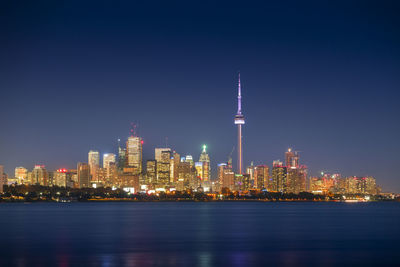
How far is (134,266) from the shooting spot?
164ft

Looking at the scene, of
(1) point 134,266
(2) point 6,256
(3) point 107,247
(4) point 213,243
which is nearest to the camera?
(1) point 134,266

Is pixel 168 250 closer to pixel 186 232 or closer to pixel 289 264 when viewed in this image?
pixel 289 264

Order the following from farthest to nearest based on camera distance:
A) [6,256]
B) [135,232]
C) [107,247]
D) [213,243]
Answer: [135,232]
[213,243]
[107,247]
[6,256]

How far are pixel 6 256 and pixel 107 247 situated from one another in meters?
13.2

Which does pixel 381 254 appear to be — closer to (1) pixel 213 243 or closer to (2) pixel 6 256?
(1) pixel 213 243

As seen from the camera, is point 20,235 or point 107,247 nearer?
point 107,247

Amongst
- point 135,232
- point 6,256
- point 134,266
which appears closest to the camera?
point 134,266

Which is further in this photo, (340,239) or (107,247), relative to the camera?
(340,239)

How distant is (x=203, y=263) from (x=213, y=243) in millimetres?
Answer: 18713

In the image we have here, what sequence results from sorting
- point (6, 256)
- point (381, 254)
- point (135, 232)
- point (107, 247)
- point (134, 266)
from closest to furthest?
point (134, 266) → point (6, 256) → point (381, 254) → point (107, 247) → point (135, 232)

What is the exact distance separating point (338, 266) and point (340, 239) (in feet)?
91.7

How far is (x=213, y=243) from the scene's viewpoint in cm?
7112

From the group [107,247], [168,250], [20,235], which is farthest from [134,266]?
[20,235]

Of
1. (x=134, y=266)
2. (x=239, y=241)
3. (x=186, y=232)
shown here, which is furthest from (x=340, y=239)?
(x=134, y=266)
